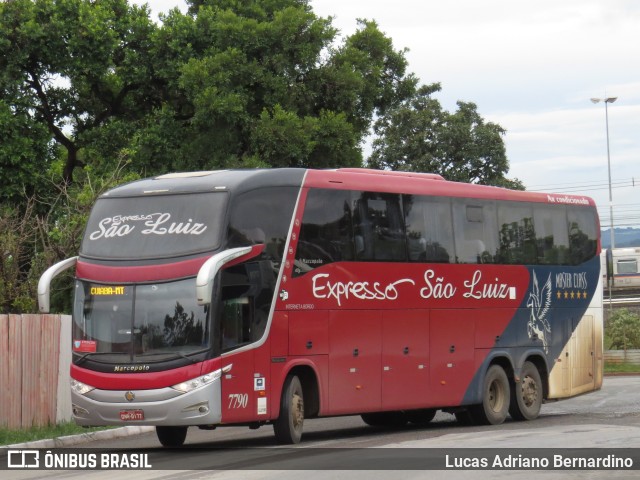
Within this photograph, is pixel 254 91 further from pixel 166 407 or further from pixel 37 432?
pixel 166 407

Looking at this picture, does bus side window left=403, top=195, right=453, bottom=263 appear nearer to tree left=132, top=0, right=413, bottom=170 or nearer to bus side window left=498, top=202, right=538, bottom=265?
bus side window left=498, top=202, right=538, bottom=265

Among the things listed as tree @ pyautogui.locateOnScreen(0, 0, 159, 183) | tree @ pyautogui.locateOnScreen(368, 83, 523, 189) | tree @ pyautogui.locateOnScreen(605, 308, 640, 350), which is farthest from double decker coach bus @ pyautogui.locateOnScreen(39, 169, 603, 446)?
tree @ pyautogui.locateOnScreen(368, 83, 523, 189)

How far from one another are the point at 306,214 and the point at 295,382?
2.54 meters

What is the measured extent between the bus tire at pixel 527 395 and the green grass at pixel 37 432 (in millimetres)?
7900

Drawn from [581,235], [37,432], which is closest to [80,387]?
[37,432]

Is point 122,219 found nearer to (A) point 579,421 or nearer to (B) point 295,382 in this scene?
(B) point 295,382

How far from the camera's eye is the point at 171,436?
18859 mm

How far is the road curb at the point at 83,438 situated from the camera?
61.6 feet

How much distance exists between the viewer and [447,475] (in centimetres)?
1320

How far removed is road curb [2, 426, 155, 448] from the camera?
18.8m

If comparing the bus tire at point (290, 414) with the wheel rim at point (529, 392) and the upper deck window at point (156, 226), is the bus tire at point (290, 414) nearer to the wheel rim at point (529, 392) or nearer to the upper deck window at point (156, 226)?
the upper deck window at point (156, 226)

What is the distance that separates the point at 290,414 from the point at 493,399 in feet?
20.2

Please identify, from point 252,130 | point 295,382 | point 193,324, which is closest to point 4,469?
point 193,324

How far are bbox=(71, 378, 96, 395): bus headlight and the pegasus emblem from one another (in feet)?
31.7
